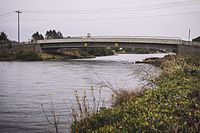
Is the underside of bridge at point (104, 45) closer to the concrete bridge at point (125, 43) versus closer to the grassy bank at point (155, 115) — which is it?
the concrete bridge at point (125, 43)

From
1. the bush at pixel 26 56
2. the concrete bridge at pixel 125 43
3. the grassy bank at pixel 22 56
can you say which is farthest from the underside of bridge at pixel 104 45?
the bush at pixel 26 56

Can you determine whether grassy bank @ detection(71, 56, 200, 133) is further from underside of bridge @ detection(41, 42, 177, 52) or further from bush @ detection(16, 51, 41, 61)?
bush @ detection(16, 51, 41, 61)

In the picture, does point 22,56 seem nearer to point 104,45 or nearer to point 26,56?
point 26,56

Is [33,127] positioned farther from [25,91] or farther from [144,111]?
[25,91]

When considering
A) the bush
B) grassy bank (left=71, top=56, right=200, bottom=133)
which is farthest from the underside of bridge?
grassy bank (left=71, top=56, right=200, bottom=133)

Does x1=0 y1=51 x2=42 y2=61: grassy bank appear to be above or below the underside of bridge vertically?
below

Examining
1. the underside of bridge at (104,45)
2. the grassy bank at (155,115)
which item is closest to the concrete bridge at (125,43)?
the underside of bridge at (104,45)

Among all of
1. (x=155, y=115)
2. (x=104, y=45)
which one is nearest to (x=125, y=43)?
(x=104, y=45)

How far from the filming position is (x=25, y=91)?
23000 millimetres

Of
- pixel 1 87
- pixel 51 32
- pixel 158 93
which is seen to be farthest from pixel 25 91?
pixel 51 32

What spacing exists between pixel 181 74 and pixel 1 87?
14701 millimetres

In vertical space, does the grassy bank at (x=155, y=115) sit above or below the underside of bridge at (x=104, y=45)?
below

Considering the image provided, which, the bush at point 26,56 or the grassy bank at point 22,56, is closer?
the grassy bank at point 22,56

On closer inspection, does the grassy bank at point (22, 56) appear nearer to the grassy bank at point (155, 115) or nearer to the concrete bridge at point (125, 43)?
the concrete bridge at point (125, 43)
